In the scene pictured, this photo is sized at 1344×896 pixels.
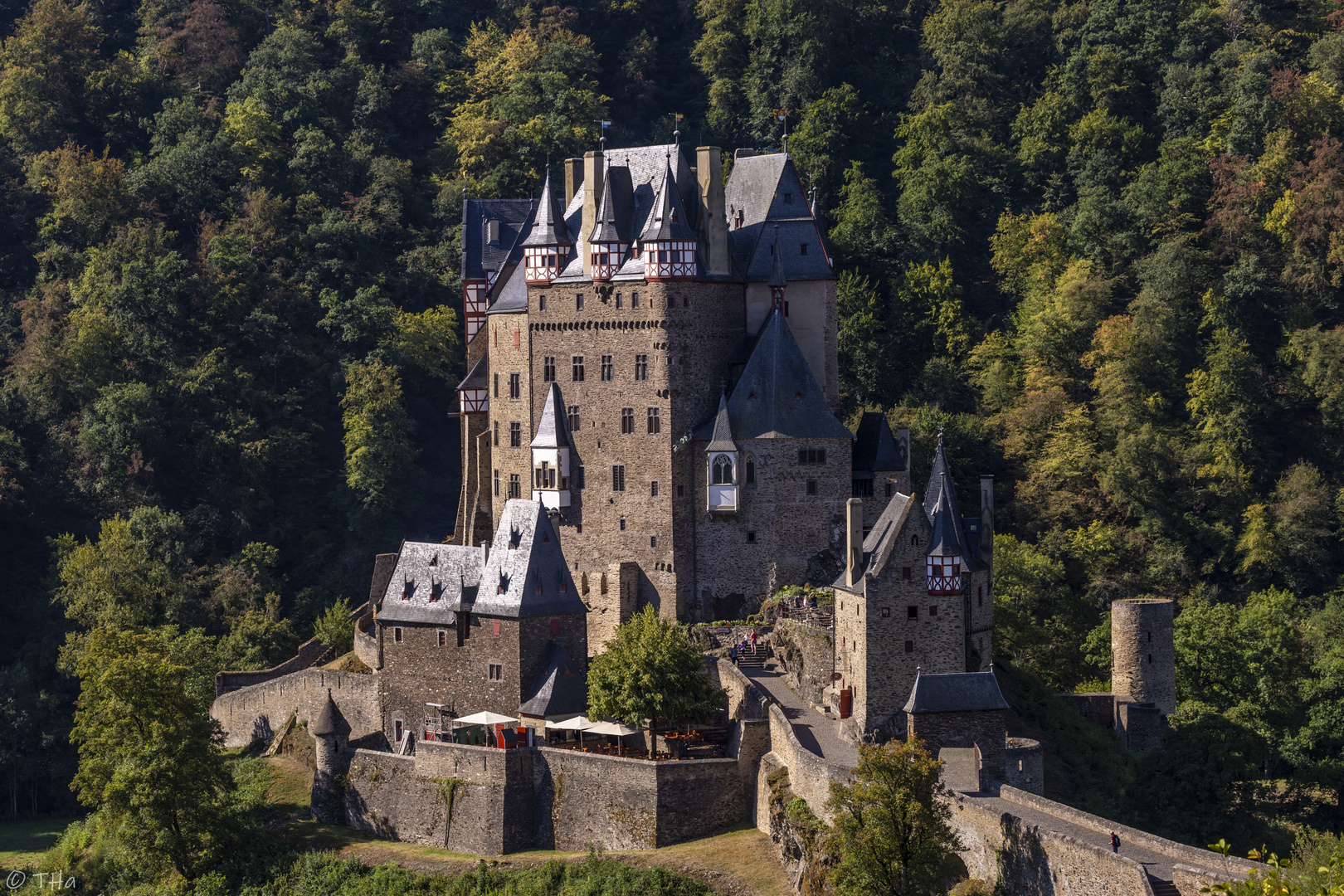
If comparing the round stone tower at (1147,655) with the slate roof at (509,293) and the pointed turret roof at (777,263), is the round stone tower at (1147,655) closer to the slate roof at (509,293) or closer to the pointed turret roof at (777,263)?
the pointed turret roof at (777,263)

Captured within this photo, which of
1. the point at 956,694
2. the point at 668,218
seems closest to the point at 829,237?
the point at 668,218

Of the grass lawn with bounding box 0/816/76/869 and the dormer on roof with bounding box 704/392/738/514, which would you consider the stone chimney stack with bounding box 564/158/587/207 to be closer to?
the dormer on roof with bounding box 704/392/738/514

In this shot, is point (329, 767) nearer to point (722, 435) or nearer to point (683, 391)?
point (722, 435)

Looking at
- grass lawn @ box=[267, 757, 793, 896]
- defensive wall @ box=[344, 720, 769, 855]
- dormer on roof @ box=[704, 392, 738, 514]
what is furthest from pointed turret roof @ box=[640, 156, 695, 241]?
grass lawn @ box=[267, 757, 793, 896]

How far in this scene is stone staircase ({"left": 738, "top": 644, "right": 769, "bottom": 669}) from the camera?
5916 centimetres

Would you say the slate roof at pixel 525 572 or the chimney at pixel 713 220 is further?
the chimney at pixel 713 220

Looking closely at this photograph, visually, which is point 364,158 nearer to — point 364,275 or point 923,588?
point 364,275

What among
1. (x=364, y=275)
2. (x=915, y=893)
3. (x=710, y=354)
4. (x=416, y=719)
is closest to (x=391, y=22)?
(x=364, y=275)

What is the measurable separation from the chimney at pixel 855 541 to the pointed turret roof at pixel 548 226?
657 inches

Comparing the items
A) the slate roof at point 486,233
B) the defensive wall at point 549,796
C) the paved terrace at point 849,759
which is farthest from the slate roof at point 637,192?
the defensive wall at point 549,796

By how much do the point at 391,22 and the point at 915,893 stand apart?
2802 inches

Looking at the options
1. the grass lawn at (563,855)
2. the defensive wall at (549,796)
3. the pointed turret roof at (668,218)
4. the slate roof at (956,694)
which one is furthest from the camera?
the pointed turret roof at (668,218)

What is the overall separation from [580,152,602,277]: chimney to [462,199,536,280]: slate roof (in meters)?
6.34

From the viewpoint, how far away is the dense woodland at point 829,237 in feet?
237
